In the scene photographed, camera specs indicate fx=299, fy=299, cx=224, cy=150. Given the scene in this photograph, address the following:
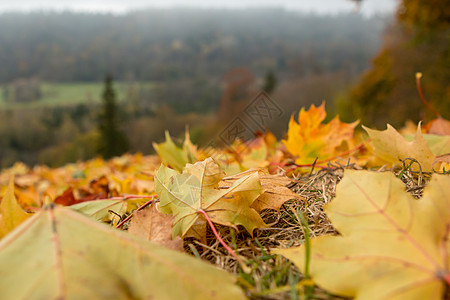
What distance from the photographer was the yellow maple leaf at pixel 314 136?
0.79 m

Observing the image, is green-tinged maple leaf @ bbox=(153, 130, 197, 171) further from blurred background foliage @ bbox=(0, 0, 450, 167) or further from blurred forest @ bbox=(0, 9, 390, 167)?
blurred forest @ bbox=(0, 9, 390, 167)

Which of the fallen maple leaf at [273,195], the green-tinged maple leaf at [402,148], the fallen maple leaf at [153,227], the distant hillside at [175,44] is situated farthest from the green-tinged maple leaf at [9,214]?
the distant hillside at [175,44]

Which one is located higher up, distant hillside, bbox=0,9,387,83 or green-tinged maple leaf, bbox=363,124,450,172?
distant hillside, bbox=0,9,387,83

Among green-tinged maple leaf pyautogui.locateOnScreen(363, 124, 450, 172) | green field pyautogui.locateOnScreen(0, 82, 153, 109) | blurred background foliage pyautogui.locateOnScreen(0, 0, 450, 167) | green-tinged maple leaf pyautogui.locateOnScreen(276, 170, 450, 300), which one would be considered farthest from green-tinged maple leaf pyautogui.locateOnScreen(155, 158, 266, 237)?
green field pyautogui.locateOnScreen(0, 82, 153, 109)

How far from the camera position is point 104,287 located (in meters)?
0.28

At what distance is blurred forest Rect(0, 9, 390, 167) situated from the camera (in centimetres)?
2541

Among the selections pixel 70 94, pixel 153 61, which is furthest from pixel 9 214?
pixel 70 94

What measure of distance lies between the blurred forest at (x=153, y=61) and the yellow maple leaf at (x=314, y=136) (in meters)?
18.4

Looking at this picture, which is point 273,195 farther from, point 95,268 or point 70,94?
point 70,94

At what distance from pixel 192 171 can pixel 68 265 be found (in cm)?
24

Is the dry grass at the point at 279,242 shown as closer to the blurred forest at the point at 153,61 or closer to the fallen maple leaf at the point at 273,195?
the fallen maple leaf at the point at 273,195

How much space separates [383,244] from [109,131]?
53.5 feet

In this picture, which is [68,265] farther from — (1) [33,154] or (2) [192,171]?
(1) [33,154]

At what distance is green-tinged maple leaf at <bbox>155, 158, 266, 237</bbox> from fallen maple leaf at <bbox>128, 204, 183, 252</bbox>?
0.05ft
